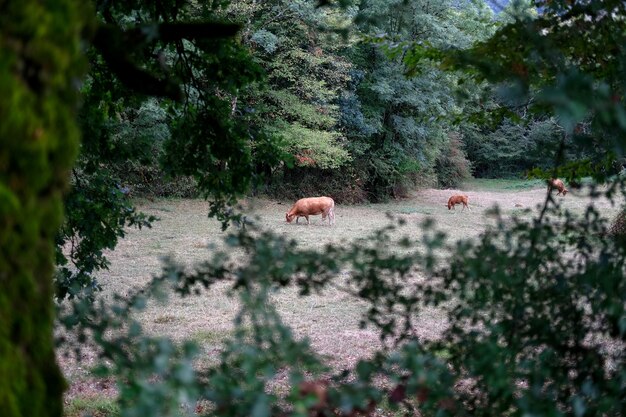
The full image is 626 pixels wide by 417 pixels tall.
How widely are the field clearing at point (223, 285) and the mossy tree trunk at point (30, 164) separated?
2.57ft

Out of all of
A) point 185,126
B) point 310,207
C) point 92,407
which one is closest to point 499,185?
point 310,207

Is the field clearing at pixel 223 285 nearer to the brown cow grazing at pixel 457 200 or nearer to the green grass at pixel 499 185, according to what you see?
the brown cow grazing at pixel 457 200

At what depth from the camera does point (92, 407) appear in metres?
5.43

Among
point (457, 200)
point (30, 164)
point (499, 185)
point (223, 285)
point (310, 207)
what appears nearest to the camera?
point (30, 164)

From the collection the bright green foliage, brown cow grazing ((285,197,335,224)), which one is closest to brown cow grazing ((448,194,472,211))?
brown cow grazing ((285,197,335,224))

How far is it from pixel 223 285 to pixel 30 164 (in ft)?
32.7

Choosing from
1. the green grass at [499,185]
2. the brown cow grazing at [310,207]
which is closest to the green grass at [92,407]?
the brown cow grazing at [310,207]

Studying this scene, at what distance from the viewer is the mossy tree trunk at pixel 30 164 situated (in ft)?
3.21

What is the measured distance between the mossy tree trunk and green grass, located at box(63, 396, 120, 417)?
175 inches

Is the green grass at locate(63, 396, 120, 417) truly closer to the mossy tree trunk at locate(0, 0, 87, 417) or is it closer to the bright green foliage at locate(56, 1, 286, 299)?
the bright green foliage at locate(56, 1, 286, 299)

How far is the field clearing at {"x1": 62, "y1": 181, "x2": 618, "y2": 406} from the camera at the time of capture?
734 cm

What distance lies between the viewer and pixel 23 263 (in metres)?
1.03

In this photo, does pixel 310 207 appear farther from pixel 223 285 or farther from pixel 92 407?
pixel 92 407

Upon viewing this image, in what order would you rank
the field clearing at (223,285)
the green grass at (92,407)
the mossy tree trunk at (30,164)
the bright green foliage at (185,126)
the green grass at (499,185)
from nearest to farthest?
the mossy tree trunk at (30,164) < the bright green foliage at (185,126) < the green grass at (92,407) < the field clearing at (223,285) < the green grass at (499,185)
